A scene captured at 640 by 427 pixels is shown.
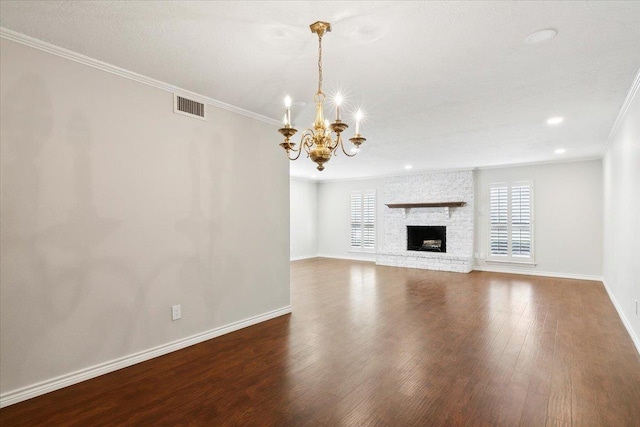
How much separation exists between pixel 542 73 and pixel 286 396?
11.6 ft

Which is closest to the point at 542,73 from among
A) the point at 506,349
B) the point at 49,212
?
the point at 506,349

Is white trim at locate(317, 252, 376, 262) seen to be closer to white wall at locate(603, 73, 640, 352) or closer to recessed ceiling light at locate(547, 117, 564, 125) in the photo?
white wall at locate(603, 73, 640, 352)

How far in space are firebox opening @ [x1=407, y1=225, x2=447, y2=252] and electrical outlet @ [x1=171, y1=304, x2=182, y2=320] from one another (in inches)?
286

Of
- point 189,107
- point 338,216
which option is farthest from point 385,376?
point 338,216

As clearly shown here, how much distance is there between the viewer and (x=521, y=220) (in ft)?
25.8

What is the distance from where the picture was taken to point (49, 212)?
264cm

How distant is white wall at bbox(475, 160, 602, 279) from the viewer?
23.5 feet

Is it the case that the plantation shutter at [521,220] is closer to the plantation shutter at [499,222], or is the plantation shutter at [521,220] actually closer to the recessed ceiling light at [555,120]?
the plantation shutter at [499,222]

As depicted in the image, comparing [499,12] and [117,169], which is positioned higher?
[499,12]

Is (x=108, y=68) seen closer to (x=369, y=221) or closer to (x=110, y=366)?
(x=110, y=366)

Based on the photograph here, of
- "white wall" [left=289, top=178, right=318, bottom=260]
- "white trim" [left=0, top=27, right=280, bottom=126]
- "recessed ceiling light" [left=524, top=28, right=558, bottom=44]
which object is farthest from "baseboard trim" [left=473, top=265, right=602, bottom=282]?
"white trim" [left=0, top=27, right=280, bottom=126]

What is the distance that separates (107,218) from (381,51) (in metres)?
2.72

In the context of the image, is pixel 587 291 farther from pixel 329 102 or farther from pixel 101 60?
pixel 101 60

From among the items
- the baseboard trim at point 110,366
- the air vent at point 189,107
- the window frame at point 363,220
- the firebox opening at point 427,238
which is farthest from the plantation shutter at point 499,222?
the air vent at point 189,107
